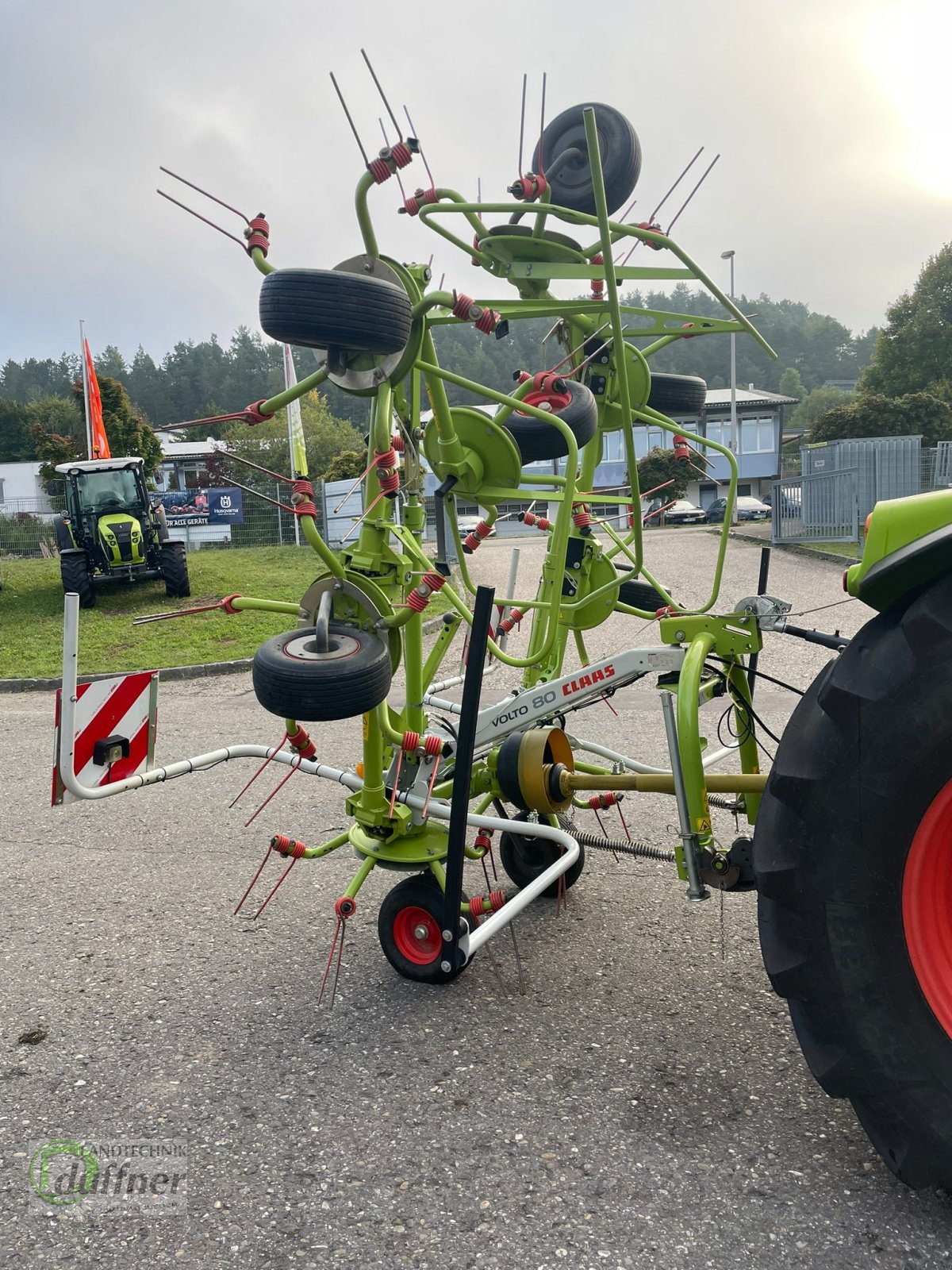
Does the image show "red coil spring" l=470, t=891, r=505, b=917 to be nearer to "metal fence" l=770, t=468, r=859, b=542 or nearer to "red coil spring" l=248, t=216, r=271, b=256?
"red coil spring" l=248, t=216, r=271, b=256

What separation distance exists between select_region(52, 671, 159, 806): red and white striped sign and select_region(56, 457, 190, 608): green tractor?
1295 cm

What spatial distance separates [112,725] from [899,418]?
129 ft

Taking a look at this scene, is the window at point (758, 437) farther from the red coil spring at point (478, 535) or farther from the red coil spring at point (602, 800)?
the red coil spring at point (602, 800)

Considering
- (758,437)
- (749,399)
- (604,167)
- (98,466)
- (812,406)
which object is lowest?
(98,466)

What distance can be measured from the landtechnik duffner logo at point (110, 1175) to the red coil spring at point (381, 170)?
2.71 metres

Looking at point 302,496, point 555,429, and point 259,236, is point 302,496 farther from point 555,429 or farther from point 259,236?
point 555,429

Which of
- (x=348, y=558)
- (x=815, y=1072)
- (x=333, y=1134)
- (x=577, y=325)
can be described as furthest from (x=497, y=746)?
(x=577, y=325)

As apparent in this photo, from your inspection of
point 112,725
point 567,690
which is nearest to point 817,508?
point 567,690

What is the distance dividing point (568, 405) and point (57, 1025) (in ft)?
9.46

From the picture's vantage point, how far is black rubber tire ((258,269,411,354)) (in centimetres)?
245

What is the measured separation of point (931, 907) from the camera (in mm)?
1827

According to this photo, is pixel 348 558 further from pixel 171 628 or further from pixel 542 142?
pixel 171 628

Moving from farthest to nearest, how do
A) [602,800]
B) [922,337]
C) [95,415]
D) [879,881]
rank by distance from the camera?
[922,337]
[95,415]
[602,800]
[879,881]

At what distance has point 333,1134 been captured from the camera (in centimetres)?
227
